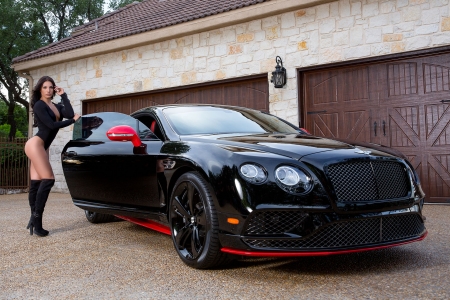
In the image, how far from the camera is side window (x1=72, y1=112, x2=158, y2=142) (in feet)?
15.0

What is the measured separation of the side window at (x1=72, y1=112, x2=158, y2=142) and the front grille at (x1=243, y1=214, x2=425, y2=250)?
5.69ft

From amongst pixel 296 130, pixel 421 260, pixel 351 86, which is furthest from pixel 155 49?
pixel 421 260

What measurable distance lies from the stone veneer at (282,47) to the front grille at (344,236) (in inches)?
218

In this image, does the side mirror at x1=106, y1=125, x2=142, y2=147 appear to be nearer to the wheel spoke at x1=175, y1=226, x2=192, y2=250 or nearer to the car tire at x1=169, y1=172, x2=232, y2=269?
the car tire at x1=169, y1=172, x2=232, y2=269

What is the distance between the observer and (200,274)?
11.2 ft

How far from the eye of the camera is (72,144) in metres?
5.53

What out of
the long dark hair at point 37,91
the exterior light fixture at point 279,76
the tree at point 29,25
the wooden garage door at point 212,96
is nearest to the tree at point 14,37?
A: the tree at point 29,25

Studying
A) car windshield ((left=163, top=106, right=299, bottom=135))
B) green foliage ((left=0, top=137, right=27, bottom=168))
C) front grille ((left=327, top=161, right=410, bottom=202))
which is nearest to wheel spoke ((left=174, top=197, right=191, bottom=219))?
car windshield ((left=163, top=106, right=299, bottom=135))

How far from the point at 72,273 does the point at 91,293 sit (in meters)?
0.62

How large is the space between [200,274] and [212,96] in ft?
24.6

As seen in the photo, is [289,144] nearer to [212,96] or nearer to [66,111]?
[66,111]

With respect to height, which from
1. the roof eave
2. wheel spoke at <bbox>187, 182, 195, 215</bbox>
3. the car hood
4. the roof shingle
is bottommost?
wheel spoke at <bbox>187, 182, 195, 215</bbox>

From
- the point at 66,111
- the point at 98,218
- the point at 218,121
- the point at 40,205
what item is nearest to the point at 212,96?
the point at 98,218

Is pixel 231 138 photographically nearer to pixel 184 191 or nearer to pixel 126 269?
pixel 184 191
